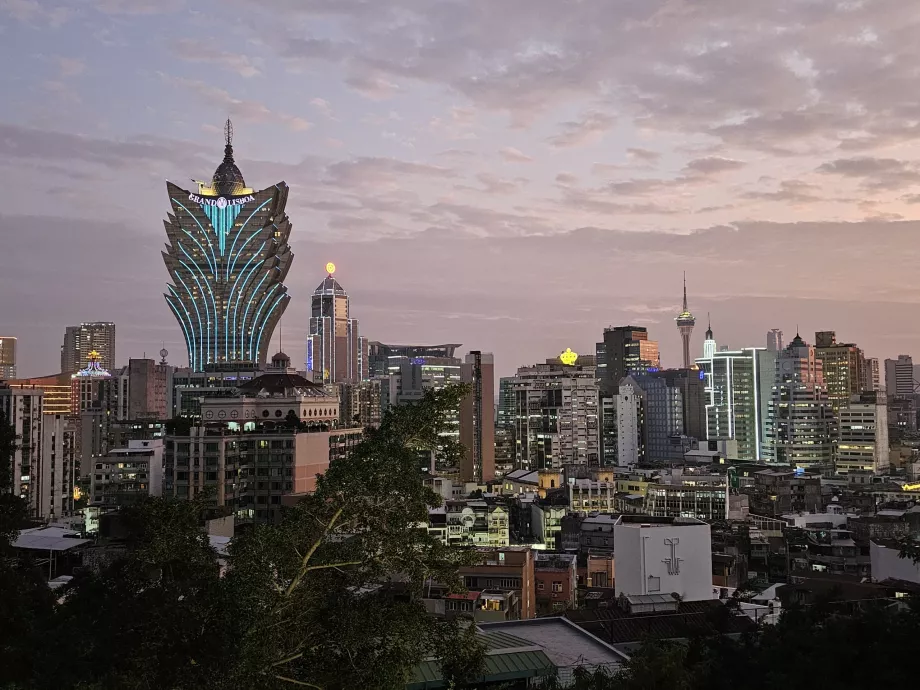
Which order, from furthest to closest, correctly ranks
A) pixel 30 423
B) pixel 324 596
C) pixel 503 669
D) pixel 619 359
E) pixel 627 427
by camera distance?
pixel 619 359
pixel 627 427
pixel 30 423
pixel 503 669
pixel 324 596

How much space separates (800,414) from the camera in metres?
129

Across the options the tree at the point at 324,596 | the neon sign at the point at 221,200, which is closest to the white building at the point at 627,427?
the neon sign at the point at 221,200

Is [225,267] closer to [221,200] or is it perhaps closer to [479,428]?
[221,200]

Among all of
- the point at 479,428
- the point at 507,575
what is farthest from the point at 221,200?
the point at 507,575

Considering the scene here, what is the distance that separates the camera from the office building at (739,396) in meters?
156

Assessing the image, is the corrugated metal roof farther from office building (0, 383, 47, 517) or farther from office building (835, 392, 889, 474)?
office building (835, 392, 889, 474)

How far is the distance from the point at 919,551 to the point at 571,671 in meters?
7.48

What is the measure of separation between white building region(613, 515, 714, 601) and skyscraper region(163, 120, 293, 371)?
11715 centimetres

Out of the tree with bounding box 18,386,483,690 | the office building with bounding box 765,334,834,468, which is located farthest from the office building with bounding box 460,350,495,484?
the tree with bounding box 18,386,483,690


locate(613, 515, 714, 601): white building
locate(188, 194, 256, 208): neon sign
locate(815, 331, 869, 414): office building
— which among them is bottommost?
locate(613, 515, 714, 601): white building

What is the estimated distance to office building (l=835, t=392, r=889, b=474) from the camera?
11919cm

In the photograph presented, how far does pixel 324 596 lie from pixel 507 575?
103ft

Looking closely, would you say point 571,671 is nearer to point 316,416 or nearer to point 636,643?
point 636,643

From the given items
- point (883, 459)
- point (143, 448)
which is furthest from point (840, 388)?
point (143, 448)
